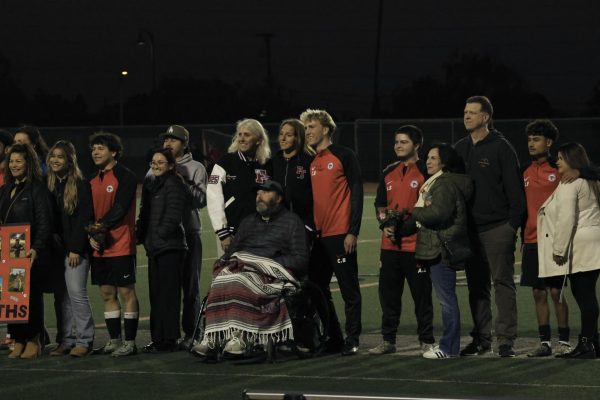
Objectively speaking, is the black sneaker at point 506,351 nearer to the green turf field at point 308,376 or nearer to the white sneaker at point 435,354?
the green turf field at point 308,376

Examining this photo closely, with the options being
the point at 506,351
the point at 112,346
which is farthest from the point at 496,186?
the point at 112,346

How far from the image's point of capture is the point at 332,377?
9367mm

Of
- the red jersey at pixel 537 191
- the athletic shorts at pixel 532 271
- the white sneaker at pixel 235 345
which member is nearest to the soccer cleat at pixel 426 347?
the athletic shorts at pixel 532 271

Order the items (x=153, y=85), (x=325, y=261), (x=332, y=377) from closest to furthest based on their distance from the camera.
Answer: (x=332, y=377) → (x=325, y=261) → (x=153, y=85)

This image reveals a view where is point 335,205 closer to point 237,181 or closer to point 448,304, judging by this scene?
point 237,181

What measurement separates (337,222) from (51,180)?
8.06 ft

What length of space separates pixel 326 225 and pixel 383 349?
111 cm

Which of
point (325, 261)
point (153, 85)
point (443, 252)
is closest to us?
point (443, 252)

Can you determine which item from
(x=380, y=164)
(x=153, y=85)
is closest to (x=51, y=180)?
(x=380, y=164)

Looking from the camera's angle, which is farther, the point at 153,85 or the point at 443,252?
the point at 153,85

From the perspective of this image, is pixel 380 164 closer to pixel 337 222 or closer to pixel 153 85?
pixel 153 85

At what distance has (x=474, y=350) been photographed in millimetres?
10359

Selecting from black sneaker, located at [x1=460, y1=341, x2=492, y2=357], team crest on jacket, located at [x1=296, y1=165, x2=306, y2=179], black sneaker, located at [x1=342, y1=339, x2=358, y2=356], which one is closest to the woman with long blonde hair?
team crest on jacket, located at [x1=296, y1=165, x2=306, y2=179]

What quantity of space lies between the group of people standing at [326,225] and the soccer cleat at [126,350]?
13 mm
